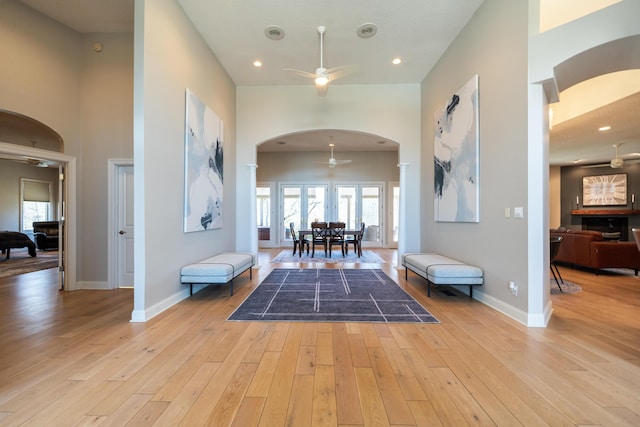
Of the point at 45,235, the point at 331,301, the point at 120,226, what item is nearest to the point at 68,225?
the point at 120,226

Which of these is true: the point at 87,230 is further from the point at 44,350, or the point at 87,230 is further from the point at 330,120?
the point at 330,120

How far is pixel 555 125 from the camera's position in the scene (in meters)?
5.41

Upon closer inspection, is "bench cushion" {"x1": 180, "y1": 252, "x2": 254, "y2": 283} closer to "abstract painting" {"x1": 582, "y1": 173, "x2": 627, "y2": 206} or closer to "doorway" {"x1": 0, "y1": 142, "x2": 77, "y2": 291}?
"doorway" {"x1": 0, "y1": 142, "x2": 77, "y2": 291}

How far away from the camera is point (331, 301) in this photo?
11.5 ft

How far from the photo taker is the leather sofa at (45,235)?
26.9ft

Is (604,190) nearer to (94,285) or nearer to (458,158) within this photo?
(458,158)

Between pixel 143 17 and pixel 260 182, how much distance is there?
22.4ft

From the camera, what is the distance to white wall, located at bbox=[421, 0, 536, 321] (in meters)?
2.79

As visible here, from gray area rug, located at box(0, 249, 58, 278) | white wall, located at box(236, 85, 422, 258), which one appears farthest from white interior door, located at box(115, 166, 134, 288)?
gray area rug, located at box(0, 249, 58, 278)

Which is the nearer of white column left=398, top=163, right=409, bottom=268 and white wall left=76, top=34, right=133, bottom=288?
white wall left=76, top=34, right=133, bottom=288

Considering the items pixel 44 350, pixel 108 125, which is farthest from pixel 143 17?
pixel 44 350

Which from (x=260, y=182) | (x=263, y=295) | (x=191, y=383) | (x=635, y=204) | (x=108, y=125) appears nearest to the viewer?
(x=191, y=383)

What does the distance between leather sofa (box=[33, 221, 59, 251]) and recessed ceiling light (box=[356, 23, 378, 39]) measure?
1036 centimetres

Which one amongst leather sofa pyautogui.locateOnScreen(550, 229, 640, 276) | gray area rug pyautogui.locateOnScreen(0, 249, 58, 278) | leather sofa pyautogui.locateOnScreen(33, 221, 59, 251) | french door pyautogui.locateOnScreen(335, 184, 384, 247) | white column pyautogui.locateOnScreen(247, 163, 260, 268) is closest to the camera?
leather sofa pyautogui.locateOnScreen(550, 229, 640, 276)
